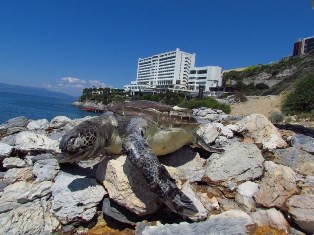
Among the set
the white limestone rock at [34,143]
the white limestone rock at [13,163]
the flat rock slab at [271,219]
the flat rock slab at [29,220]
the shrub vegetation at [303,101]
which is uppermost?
the shrub vegetation at [303,101]

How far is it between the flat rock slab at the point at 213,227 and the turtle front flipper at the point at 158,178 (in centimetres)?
14

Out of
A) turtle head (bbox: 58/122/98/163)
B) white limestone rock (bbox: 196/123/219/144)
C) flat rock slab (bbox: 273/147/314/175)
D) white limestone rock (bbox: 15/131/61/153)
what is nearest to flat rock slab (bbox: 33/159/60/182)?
white limestone rock (bbox: 15/131/61/153)

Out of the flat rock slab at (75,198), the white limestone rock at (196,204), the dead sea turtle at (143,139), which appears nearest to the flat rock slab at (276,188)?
the white limestone rock at (196,204)

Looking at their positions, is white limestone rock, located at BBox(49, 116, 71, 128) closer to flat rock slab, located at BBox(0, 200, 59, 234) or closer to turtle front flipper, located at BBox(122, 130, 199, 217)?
flat rock slab, located at BBox(0, 200, 59, 234)

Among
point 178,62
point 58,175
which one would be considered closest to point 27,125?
point 58,175

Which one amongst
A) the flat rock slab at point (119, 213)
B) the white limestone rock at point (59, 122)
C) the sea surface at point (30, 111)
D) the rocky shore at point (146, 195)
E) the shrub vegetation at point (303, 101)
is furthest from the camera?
the sea surface at point (30, 111)

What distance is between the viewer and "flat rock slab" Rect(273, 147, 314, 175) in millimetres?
4023

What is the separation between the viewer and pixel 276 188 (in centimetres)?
331

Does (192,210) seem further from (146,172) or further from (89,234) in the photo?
(89,234)

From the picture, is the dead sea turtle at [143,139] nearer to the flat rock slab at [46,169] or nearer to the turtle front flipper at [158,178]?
the turtle front flipper at [158,178]

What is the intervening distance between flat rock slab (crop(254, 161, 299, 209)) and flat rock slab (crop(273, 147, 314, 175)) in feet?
1.63

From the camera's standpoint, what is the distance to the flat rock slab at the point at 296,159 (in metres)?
4.02

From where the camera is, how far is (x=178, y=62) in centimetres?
10869

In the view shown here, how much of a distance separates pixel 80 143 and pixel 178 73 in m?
107
